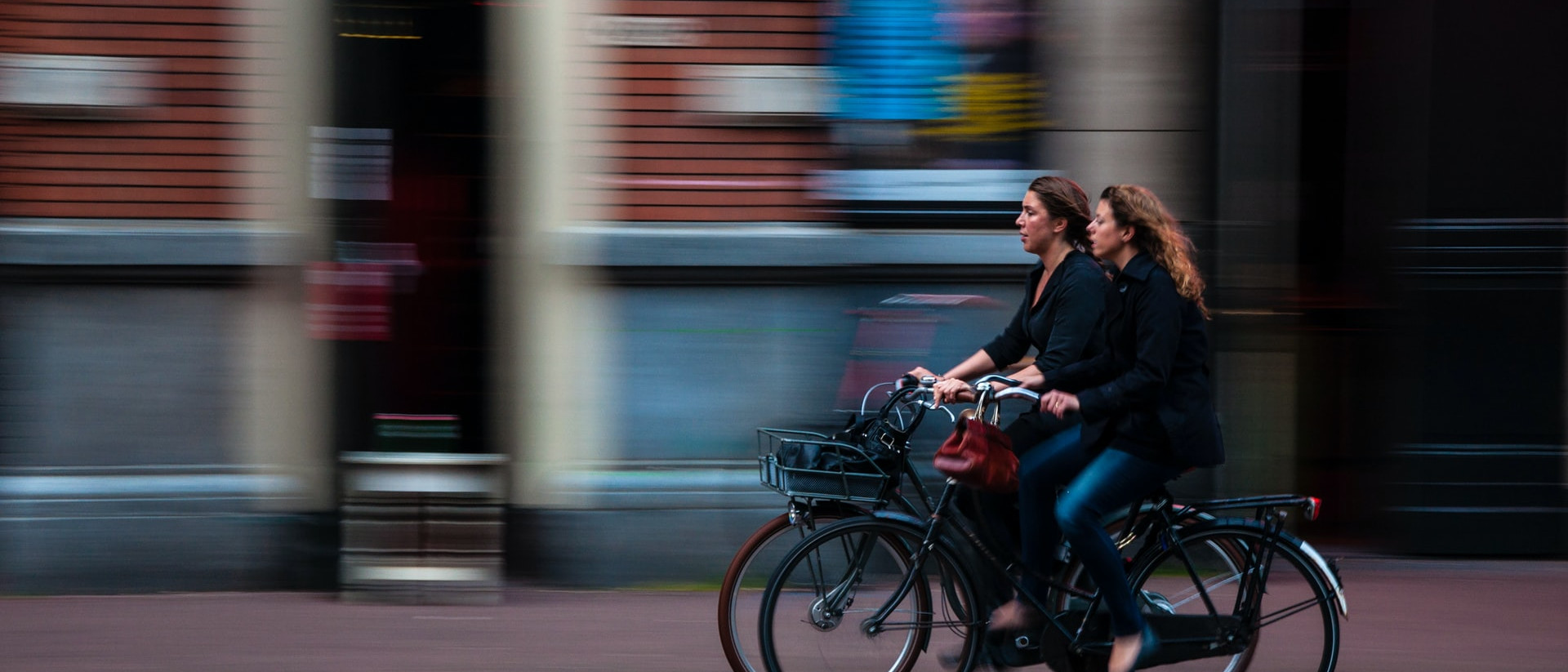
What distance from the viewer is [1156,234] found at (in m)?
3.85

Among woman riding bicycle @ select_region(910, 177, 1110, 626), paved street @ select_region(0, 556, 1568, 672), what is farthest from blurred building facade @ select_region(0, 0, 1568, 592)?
woman riding bicycle @ select_region(910, 177, 1110, 626)

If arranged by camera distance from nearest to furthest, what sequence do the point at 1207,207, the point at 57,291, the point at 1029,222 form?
the point at 1029,222
the point at 57,291
the point at 1207,207

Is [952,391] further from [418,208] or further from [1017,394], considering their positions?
[418,208]

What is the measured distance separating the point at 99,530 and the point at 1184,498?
472 centimetres

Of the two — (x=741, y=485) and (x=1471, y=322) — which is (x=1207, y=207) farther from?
(x=741, y=485)

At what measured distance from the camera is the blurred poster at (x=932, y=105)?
5949 mm

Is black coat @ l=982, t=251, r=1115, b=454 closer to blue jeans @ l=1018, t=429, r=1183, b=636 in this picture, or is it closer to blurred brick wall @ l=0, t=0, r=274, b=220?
blue jeans @ l=1018, t=429, r=1183, b=636

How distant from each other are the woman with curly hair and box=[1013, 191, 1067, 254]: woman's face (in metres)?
0.12

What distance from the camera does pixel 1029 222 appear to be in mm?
4031

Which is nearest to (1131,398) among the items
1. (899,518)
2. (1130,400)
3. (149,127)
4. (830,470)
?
(1130,400)

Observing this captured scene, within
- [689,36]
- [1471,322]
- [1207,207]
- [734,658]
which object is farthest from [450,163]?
[1471,322]

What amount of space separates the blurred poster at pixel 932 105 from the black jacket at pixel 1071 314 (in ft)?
6.50

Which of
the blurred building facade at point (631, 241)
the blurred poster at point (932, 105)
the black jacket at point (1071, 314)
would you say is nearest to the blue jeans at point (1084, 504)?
the black jacket at point (1071, 314)

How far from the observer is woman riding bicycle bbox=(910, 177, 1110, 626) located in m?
3.96
